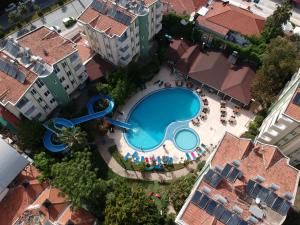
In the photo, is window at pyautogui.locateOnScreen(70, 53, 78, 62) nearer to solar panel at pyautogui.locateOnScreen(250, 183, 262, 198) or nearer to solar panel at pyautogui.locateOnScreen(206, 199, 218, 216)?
solar panel at pyautogui.locateOnScreen(206, 199, 218, 216)

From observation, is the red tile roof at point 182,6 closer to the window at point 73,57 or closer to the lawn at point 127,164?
the window at point 73,57

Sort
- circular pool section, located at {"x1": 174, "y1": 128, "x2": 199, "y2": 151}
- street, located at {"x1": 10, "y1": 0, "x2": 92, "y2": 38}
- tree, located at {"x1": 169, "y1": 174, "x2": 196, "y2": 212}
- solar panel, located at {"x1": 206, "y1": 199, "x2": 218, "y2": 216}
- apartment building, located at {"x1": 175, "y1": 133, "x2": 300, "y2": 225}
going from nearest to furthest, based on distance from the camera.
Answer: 1. apartment building, located at {"x1": 175, "y1": 133, "x2": 300, "y2": 225}
2. solar panel, located at {"x1": 206, "y1": 199, "x2": 218, "y2": 216}
3. tree, located at {"x1": 169, "y1": 174, "x2": 196, "y2": 212}
4. circular pool section, located at {"x1": 174, "y1": 128, "x2": 199, "y2": 151}
5. street, located at {"x1": 10, "y1": 0, "x2": 92, "y2": 38}

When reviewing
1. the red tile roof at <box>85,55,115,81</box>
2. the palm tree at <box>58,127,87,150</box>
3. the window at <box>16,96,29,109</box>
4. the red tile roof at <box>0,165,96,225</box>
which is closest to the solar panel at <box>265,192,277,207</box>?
the red tile roof at <box>0,165,96,225</box>

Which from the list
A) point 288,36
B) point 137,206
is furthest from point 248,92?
point 137,206

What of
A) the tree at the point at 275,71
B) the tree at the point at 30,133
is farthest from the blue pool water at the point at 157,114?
the tree at the point at 30,133

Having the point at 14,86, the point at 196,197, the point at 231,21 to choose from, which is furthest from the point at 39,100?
the point at 231,21

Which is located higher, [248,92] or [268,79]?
[268,79]

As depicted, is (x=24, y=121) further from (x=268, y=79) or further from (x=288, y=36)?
(x=288, y=36)
